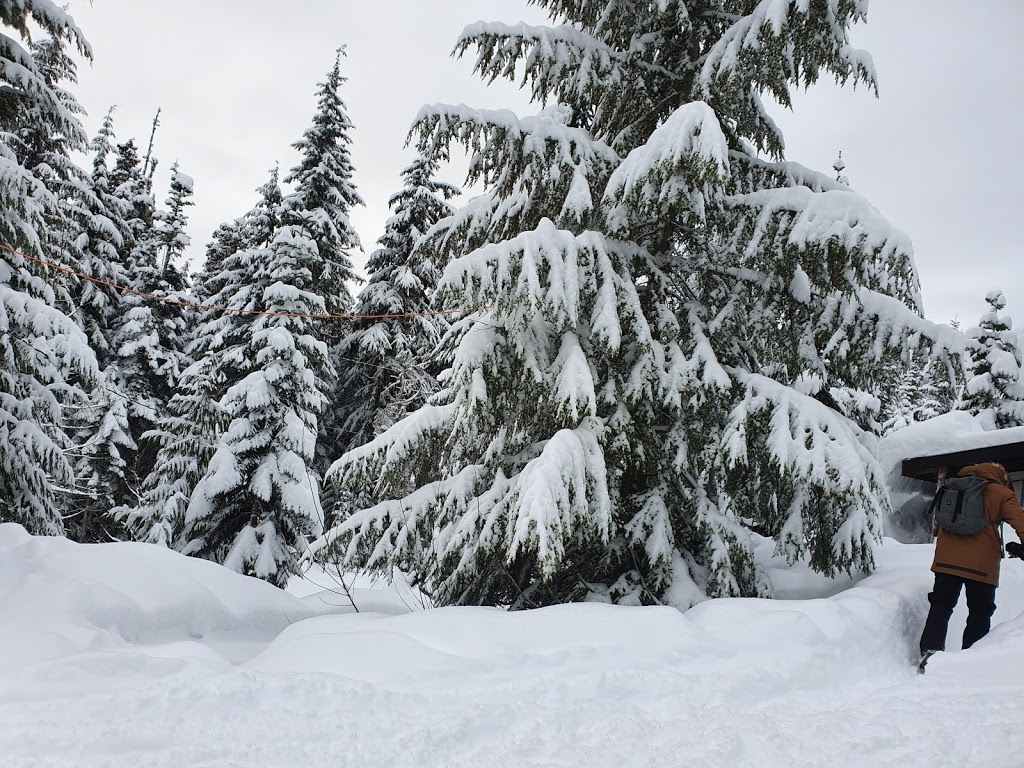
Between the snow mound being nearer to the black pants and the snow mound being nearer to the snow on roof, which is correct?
the black pants

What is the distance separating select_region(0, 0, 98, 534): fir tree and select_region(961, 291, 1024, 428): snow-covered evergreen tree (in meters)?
21.0

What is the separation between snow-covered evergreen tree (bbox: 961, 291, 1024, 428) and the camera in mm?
18562

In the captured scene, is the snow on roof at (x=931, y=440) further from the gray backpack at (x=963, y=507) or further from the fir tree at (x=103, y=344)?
the fir tree at (x=103, y=344)

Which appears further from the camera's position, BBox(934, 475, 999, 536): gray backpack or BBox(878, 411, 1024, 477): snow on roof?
BBox(878, 411, 1024, 477): snow on roof

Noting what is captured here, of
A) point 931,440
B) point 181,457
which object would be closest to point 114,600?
point 181,457

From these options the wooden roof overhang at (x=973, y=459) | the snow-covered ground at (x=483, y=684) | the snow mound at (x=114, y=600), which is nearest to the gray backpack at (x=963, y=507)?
the snow-covered ground at (x=483, y=684)

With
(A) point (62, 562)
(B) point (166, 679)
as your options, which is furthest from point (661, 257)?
(A) point (62, 562)

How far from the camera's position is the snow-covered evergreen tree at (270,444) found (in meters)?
13.4

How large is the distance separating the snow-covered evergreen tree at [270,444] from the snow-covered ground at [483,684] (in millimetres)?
8313

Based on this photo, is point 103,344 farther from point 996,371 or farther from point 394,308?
point 996,371

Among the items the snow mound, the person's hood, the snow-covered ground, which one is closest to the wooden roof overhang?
the person's hood

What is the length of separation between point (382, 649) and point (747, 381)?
3.41 meters

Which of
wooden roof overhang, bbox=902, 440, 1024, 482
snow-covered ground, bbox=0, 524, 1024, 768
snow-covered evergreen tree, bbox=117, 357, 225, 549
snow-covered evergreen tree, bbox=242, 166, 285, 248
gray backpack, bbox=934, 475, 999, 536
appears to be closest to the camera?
snow-covered ground, bbox=0, 524, 1024, 768

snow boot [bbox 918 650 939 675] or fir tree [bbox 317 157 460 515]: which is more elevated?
fir tree [bbox 317 157 460 515]
